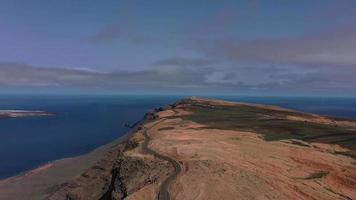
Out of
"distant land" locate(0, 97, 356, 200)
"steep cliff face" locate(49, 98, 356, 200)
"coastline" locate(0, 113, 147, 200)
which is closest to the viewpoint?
"steep cliff face" locate(49, 98, 356, 200)

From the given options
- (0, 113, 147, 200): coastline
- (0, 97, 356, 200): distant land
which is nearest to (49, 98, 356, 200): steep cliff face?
(0, 97, 356, 200): distant land

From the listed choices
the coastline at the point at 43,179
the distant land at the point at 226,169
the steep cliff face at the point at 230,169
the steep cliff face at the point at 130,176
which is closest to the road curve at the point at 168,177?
the steep cliff face at the point at 230,169

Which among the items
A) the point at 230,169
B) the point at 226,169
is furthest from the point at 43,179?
the point at 230,169

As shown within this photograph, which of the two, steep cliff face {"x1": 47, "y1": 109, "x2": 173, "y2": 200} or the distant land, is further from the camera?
steep cliff face {"x1": 47, "y1": 109, "x2": 173, "y2": 200}

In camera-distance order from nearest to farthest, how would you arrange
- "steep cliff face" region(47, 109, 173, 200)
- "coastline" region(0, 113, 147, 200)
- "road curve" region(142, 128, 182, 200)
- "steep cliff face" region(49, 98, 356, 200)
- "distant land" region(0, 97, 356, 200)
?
"road curve" region(142, 128, 182, 200), "steep cliff face" region(49, 98, 356, 200), "distant land" region(0, 97, 356, 200), "steep cliff face" region(47, 109, 173, 200), "coastline" region(0, 113, 147, 200)

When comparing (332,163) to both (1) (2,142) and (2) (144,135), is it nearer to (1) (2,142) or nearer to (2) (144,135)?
(2) (144,135)

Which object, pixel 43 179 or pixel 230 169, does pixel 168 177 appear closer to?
pixel 230 169

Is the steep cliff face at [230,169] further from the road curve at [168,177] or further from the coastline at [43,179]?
the coastline at [43,179]

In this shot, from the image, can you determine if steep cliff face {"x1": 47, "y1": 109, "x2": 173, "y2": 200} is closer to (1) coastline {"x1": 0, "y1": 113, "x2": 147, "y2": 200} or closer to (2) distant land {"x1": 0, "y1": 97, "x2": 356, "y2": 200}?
(2) distant land {"x1": 0, "y1": 97, "x2": 356, "y2": 200}
